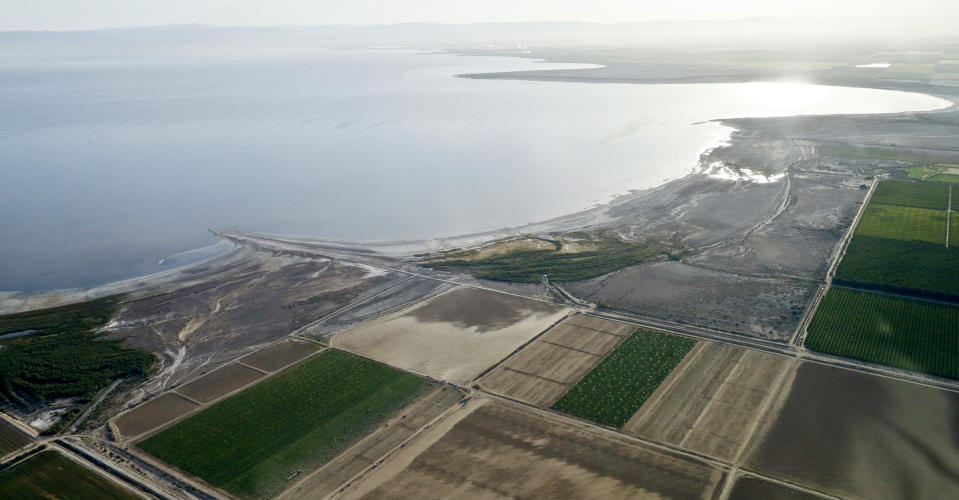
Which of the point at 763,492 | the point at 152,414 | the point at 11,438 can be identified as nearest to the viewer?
the point at 763,492

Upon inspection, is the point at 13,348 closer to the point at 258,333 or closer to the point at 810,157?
the point at 258,333

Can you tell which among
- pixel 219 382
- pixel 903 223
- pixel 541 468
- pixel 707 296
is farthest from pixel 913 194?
pixel 219 382

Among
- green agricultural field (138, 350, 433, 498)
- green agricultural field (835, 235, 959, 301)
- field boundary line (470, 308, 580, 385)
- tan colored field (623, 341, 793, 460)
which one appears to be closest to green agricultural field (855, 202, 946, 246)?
green agricultural field (835, 235, 959, 301)

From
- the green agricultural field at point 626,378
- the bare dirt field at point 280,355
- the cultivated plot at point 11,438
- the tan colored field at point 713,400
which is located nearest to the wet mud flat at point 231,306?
the bare dirt field at point 280,355

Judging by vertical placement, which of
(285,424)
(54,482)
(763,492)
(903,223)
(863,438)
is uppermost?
(903,223)

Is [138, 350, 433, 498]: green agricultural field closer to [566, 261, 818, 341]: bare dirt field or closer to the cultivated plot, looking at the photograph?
the cultivated plot

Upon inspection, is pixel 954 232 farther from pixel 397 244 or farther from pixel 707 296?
pixel 397 244
